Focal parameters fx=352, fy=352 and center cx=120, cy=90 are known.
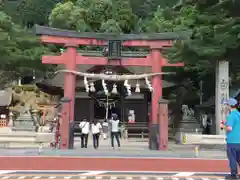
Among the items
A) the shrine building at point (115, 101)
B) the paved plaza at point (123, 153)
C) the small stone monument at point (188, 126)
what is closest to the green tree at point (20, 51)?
the shrine building at point (115, 101)

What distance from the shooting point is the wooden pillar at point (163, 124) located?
680 inches

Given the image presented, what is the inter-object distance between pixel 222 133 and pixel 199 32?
18.1 feet

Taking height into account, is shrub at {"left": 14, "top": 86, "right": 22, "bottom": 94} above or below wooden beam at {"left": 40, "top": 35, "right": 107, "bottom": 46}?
below

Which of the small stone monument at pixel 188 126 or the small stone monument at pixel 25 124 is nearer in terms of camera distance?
the small stone monument at pixel 188 126

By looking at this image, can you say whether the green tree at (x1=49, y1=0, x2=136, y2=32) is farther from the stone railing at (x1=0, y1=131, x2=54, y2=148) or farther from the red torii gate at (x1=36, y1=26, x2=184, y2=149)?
the stone railing at (x1=0, y1=131, x2=54, y2=148)

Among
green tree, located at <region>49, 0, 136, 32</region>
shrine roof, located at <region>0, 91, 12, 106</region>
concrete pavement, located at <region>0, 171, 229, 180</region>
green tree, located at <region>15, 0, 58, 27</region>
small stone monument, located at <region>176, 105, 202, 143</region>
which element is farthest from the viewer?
green tree, located at <region>15, 0, 58, 27</region>

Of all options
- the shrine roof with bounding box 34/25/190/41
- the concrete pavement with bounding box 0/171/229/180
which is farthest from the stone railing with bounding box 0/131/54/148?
the concrete pavement with bounding box 0/171/229/180

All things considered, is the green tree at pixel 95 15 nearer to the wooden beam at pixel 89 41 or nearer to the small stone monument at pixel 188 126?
the small stone monument at pixel 188 126

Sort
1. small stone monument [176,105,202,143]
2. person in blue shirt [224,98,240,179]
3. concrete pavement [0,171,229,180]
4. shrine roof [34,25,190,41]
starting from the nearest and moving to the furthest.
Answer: person in blue shirt [224,98,240,179] < concrete pavement [0,171,229,180] < shrine roof [34,25,190,41] < small stone monument [176,105,202,143]

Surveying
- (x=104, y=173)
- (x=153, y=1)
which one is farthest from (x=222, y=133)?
(x=153, y=1)

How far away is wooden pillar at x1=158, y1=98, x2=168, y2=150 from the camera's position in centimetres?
1727

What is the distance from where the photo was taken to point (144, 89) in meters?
27.5

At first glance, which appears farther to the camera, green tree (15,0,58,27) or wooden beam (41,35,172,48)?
green tree (15,0,58,27)

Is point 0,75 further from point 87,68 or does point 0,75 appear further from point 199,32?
point 199,32
